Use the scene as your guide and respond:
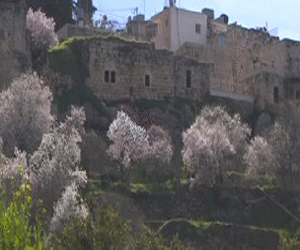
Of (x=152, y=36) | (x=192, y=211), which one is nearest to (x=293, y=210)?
(x=192, y=211)

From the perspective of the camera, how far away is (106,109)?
196ft

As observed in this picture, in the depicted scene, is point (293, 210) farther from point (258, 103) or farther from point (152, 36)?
point (152, 36)

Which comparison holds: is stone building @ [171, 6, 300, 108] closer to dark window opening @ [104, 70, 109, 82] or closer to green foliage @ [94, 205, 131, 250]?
dark window opening @ [104, 70, 109, 82]

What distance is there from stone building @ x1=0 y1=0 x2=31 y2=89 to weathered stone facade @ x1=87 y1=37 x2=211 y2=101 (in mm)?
5130

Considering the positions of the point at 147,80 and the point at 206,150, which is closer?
the point at 206,150

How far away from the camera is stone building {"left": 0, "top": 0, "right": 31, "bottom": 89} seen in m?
56.8

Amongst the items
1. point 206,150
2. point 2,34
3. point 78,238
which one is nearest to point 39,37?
point 2,34

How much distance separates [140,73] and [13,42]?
9588 mm

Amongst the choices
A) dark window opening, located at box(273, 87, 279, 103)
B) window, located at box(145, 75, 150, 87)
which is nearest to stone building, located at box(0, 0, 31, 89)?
window, located at box(145, 75, 150, 87)

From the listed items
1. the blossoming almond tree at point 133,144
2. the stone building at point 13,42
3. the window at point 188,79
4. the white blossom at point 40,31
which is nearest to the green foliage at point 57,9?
the white blossom at point 40,31

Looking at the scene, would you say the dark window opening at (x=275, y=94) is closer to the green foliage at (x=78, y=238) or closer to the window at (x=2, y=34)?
the window at (x=2, y=34)

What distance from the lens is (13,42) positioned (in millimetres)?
57688

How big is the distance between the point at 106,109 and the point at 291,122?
11.3 metres

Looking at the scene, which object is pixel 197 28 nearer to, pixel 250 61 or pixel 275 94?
pixel 250 61
